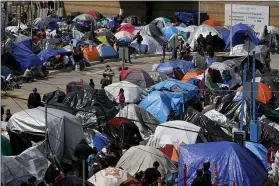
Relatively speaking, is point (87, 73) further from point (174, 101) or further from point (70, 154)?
point (70, 154)

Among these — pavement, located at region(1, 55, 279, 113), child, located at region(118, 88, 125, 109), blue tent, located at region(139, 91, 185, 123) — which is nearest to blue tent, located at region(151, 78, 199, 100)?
blue tent, located at region(139, 91, 185, 123)

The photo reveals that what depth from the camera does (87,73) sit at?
30.7 m

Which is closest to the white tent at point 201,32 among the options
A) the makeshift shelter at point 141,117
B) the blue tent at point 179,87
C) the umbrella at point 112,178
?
the blue tent at point 179,87

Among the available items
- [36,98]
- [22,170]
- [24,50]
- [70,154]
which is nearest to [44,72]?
[24,50]

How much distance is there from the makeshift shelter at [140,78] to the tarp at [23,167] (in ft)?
29.0

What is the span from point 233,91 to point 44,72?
1016cm

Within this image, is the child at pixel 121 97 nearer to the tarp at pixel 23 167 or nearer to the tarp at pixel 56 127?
the tarp at pixel 56 127

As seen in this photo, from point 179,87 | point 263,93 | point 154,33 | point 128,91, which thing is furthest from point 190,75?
point 154,33

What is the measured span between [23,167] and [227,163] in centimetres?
394

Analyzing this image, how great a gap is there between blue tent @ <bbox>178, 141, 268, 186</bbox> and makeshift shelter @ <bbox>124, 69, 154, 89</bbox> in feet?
31.5

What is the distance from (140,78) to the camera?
24.1m

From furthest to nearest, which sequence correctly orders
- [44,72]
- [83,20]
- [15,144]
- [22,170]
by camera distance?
[83,20] < [44,72] < [15,144] < [22,170]

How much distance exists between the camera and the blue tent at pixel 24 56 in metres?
29.2

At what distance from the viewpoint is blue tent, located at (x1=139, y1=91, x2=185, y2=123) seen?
20453 millimetres
